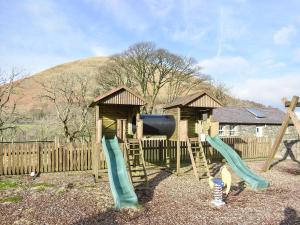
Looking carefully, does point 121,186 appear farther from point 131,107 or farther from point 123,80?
point 123,80

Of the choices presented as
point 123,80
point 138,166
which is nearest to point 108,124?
point 138,166

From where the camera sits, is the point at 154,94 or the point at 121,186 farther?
the point at 154,94

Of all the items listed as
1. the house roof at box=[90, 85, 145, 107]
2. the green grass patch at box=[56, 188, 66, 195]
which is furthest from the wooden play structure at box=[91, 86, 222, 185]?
Answer: the green grass patch at box=[56, 188, 66, 195]

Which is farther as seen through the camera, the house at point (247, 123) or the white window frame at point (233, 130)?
the white window frame at point (233, 130)

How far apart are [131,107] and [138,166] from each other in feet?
9.96

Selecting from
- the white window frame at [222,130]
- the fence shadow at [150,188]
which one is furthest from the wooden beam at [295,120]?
the white window frame at [222,130]

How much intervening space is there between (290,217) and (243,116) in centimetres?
2208

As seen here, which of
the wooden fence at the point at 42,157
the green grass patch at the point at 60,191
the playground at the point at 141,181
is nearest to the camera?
the playground at the point at 141,181

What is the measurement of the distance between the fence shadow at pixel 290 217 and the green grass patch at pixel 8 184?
9.45 m

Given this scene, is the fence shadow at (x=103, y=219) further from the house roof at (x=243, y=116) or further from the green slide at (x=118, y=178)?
the house roof at (x=243, y=116)

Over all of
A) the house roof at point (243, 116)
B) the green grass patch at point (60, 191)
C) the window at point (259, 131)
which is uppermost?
the house roof at point (243, 116)

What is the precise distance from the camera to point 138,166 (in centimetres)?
1517

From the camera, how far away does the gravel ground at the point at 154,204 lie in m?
7.90

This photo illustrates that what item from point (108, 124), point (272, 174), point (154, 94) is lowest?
point (272, 174)
